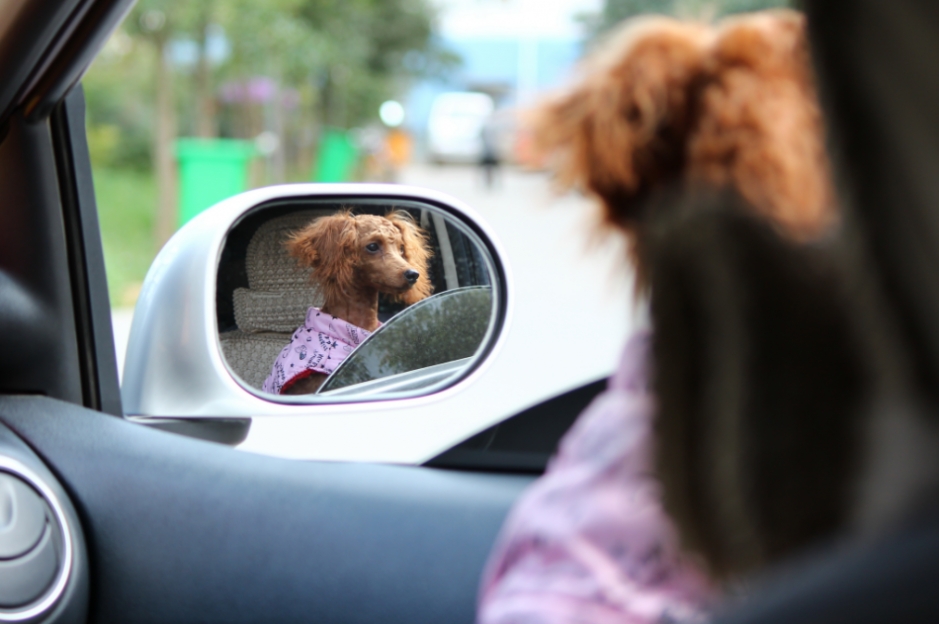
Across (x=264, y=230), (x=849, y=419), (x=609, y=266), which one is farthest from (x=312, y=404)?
(x=849, y=419)

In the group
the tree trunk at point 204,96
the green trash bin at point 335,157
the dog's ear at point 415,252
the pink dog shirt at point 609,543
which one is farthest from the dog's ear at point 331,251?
the tree trunk at point 204,96

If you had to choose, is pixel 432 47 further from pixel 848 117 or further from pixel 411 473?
pixel 848 117

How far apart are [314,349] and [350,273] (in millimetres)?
198

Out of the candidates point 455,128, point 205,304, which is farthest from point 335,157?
point 205,304

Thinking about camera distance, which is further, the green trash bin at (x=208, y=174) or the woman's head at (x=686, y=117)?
the green trash bin at (x=208, y=174)

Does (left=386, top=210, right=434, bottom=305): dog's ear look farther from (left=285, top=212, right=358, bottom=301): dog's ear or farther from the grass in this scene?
the grass

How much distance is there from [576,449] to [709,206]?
334mm

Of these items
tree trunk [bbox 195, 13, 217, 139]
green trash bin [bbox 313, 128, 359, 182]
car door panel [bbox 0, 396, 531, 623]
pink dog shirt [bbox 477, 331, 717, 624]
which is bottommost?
car door panel [bbox 0, 396, 531, 623]

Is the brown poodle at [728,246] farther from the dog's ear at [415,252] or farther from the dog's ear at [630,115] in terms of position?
the dog's ear at [415,252]

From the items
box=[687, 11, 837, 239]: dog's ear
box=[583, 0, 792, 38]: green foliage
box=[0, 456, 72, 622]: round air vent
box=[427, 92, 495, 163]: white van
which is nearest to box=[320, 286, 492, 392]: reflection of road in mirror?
box=[427, 92, 495, 163]: white van

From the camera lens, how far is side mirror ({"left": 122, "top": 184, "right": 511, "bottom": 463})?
6.57 feet

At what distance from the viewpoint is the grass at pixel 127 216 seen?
570cm

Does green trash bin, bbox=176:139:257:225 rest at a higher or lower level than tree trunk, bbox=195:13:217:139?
lower

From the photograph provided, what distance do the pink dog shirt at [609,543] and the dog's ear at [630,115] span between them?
7.7 inches
